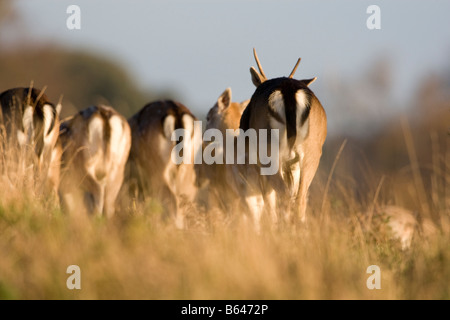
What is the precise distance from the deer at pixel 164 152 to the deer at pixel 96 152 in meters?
0.43

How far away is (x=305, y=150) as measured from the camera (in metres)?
7.16

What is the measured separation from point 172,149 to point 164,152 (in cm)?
11

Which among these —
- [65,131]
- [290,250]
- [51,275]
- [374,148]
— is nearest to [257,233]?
[290,250]

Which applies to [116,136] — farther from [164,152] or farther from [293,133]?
[293,133]

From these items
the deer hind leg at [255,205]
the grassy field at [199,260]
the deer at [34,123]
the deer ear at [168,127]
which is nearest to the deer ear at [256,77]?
the deer hind leg at [255,205]

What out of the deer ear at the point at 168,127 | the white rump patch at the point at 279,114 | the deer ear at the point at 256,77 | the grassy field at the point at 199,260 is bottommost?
the grassy field at the point at 199,260

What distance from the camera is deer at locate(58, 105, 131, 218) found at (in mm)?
9695

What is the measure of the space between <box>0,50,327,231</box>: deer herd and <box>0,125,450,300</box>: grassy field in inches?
51.6

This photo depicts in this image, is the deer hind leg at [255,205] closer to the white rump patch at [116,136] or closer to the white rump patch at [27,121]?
the white rump patch at [116,136]

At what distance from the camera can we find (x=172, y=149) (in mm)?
10109

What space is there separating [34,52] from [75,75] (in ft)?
8.31

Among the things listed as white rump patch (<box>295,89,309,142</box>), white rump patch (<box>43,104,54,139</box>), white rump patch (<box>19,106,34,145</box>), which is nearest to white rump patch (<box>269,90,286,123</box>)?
white rump patch (<box>295,89,309,142</box>)

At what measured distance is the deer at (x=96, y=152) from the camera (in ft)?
31.8

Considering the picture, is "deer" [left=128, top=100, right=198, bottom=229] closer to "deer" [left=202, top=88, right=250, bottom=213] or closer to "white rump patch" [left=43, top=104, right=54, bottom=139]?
"deer" [left=202, top=88, right=250, bottom=213]
